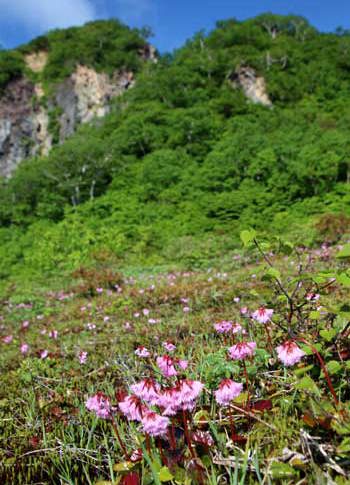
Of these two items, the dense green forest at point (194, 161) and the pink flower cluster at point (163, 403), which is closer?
the pink flower cluster at point (163, 403)

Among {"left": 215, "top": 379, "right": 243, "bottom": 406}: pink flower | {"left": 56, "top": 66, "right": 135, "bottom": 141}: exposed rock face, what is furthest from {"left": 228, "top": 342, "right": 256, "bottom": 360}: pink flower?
{"left": 56, "top": 66, "right": 135, "bottom": 141}: exposed rock face

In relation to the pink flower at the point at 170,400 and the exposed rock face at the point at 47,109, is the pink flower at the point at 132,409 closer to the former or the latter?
the pink flower at the point at 170,400

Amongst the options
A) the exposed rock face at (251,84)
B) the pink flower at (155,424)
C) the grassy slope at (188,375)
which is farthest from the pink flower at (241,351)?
the exposed rock face at (251,84)

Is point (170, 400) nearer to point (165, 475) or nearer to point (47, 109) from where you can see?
point (165, 475)

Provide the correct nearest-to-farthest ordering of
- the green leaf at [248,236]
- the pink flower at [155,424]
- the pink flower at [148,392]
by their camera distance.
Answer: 1. the pink flower at [155,424]
2. the pink flower at [148,392]
3. the green leaf at [248,236]

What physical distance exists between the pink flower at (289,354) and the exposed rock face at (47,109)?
147 ft

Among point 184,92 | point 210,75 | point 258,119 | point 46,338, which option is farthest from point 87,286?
point 210,75

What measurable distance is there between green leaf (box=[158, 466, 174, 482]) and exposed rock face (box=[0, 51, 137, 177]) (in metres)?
45.0

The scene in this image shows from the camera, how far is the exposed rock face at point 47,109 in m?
42.7

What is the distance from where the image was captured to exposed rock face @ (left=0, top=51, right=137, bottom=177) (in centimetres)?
4269

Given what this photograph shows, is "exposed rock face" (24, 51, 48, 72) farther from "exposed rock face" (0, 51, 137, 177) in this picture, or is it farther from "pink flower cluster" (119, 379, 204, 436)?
"pink flower cluster" (119, 379, 204, 436)

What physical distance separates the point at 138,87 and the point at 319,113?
1973cm

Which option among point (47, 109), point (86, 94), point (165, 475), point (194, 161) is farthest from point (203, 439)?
point (47, 109)

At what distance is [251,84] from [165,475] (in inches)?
1548
